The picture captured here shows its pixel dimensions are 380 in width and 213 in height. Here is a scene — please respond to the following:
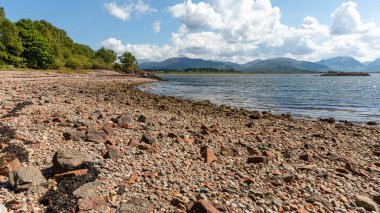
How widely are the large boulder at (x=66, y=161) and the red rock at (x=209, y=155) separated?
478cm

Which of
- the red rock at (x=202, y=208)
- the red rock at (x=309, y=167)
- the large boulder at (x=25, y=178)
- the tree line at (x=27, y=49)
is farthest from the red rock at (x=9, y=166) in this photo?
the tree line at (x=27, y=49)

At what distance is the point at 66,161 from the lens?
30.7 feet

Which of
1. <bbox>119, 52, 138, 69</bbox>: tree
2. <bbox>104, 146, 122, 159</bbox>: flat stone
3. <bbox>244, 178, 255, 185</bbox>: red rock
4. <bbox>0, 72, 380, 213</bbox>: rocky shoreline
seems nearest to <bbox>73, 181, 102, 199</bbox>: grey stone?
<bbox>0, 72, 380, 213</bbox>: rocky shoreline

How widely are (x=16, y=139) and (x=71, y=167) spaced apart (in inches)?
173

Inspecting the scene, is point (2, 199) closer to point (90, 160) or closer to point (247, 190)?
point (90, 160)

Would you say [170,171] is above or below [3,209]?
below

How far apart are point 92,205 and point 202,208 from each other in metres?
2.95

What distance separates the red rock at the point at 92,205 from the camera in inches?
287

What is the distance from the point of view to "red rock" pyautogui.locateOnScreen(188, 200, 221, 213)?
7432 millimetres

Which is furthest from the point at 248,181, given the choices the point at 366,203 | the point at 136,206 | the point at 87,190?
the point at 87,190

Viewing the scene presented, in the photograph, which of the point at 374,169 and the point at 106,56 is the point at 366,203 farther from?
the point at 106,56

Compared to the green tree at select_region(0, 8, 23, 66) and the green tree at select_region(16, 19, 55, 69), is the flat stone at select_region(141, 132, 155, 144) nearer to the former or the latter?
the green tree at select_region(0, 8, 23, 66)

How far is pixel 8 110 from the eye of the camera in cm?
1875

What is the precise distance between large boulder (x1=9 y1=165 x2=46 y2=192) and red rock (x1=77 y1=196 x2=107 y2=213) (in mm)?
1827
